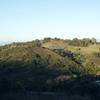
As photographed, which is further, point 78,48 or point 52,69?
point 78,48

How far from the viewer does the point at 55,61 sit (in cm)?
9675

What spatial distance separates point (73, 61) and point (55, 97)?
58.3m

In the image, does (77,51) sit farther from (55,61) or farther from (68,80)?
(68,80)

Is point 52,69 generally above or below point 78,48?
below

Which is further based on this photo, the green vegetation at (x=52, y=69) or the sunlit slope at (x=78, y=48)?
the sunlit slope at (x=78, y=48)

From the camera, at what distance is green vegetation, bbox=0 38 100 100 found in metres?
52.4

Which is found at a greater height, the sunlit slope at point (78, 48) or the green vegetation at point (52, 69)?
the sunlit slope at point (78, 48)

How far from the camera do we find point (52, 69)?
286ft

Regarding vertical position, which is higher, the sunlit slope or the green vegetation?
the sunlit slope

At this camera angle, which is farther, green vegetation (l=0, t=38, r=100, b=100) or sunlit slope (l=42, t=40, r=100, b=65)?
sunlit slope (l=42, t=40, r=100, b=65)

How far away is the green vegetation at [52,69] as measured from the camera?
52438 mm

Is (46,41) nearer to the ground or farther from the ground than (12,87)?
farther from the ground

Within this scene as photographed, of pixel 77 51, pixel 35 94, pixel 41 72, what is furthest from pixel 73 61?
pixel 35 94

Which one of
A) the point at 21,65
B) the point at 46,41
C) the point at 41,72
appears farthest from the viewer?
the point at 46,41
